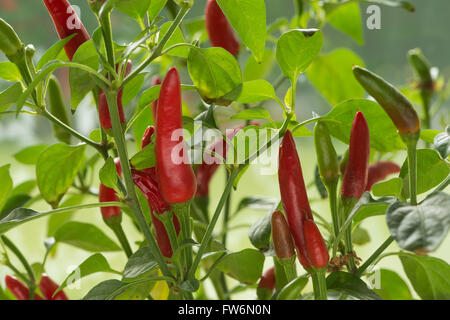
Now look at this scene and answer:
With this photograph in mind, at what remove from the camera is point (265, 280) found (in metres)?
0.53

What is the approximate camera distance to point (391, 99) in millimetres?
350

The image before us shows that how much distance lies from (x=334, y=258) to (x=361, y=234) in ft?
0.69

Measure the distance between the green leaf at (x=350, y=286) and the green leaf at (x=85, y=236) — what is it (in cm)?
25

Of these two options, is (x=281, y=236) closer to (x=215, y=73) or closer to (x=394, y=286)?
(x=215, y=73)

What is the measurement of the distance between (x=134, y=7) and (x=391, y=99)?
172mm

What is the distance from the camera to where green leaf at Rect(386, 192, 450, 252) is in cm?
28

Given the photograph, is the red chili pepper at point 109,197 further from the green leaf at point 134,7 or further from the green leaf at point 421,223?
the green leaf at point 421,223

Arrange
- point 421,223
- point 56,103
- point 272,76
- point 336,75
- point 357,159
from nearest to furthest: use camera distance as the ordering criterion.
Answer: point 421,223 < point 357,159 < point 56,103 < point 336,75 < point 272,76

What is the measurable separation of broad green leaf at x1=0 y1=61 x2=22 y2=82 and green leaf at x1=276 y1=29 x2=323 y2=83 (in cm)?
18

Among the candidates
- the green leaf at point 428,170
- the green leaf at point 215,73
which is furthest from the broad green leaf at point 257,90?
the green leaf at point 428,170

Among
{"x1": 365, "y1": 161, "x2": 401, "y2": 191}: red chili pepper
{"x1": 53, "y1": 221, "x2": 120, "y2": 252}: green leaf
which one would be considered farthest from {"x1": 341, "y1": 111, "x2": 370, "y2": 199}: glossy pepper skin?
{"x1": 53, "y1": 221, "x2": 120, "y2": 252}: green leaf

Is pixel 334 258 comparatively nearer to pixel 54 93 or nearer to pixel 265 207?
pixel 265 207

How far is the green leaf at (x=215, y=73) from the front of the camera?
0.41m

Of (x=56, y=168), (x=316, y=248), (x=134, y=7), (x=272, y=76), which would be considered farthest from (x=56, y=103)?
(x=272, y=76)
